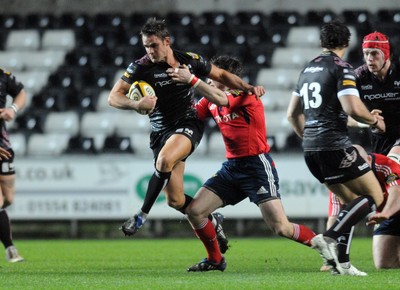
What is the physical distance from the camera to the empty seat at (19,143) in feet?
55.4

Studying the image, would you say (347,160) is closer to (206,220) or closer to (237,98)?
(237,98)

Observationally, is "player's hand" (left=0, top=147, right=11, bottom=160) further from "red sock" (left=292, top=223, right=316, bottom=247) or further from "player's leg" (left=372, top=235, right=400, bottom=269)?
"player's leg" (left=372, top=235, right=400, bottom=269)

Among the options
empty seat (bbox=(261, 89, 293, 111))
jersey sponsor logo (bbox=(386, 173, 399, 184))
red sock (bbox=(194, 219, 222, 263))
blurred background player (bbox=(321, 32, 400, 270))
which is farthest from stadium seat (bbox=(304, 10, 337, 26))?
jersey sponsor logo (bbox=(386, 173, 399, 184))

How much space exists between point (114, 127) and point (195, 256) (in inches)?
254

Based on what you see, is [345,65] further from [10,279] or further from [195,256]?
[195,256]

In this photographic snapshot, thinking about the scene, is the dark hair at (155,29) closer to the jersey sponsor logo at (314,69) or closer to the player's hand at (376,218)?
the jersey sponsor logo at (314,69)

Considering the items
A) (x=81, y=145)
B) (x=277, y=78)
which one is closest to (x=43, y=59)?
(x=81, y=145)

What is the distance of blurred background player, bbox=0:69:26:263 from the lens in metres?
10.6

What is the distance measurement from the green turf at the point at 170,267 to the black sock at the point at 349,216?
13.6 inches

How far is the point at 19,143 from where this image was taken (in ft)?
55.7

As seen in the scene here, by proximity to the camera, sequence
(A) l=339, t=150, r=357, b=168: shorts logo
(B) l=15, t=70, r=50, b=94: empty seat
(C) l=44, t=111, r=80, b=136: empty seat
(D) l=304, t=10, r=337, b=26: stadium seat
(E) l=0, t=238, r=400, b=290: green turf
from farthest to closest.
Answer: (D) l=304, t=10, r=337, b=26: stadium seat, (B) l=15, t=70, r=50, b=94: empty seat, (C) l=44, t=111, r=80, b=136: empty seat, (A) l=339, t=150, r=357, b=168: shorts logo, (E) l=0, t=238, r=400, b=290: green turf

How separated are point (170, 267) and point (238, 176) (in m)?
1.17

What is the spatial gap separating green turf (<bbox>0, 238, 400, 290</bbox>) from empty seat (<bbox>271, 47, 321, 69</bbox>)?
16.3 ft

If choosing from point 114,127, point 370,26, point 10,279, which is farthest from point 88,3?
point 10,279
